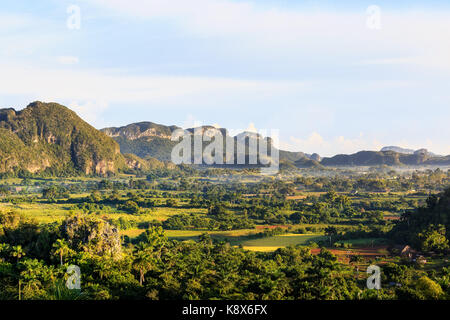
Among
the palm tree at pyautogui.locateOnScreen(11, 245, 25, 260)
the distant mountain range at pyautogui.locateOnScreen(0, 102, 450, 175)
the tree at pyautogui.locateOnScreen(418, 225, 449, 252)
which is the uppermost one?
the distant mountain range at pyautogui.locateOnScreen(0, 102, 450, 175)

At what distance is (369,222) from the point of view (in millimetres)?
51969

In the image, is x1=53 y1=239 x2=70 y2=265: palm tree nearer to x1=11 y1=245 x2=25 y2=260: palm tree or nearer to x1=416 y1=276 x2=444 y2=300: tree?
x1=11 y1=245 x2=25 y2=260: palm tree

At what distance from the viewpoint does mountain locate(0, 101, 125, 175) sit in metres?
131

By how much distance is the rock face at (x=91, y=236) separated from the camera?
27000 millimetres

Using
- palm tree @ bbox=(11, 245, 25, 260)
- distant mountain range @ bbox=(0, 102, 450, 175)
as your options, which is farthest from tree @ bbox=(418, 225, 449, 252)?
distant mountain range @ bbox=(0, 102, 450, 175)

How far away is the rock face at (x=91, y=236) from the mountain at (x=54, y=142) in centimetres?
10651

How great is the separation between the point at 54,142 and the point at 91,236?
433 ft

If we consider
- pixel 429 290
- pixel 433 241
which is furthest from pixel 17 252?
pixel 433 241

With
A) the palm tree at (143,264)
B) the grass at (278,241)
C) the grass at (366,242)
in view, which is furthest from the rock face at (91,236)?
the grass at (366,242)

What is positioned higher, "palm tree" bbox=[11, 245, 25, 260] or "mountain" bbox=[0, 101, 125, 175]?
"mountain" bbox=[0, 101, 125, 175]

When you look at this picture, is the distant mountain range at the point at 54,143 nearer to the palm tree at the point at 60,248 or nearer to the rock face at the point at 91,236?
the rock face at the point at 91,236

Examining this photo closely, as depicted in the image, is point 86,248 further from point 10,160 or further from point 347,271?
point 10,160

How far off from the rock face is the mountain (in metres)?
107

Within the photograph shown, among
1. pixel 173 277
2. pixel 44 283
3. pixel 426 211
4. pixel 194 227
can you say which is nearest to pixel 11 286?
pixel 44 283
